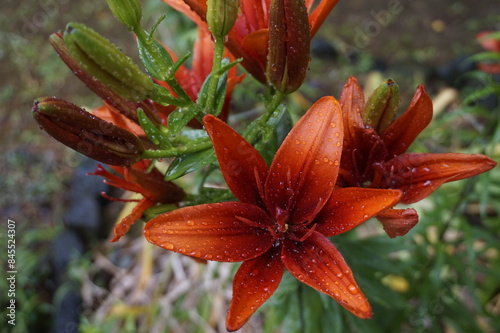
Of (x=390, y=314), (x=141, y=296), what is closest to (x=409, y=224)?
(x=390, y=314)

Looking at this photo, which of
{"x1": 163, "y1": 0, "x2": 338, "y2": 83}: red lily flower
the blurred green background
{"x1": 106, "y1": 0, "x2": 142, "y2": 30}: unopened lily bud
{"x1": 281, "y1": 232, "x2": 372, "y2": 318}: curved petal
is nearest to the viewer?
{"x1": 281, "y1": 232, "x2": 372, "y2": 318}: curved petal

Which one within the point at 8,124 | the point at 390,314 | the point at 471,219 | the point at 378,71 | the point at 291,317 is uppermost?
the point at 8,124

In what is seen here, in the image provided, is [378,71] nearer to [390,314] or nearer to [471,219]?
[471,219]

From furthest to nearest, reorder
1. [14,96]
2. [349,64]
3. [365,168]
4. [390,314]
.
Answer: [14,96], [349,64], [390,314], [365,168]

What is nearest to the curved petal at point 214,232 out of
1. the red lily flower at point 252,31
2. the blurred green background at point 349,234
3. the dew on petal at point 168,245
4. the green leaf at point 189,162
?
the dew on petal at point 168,245

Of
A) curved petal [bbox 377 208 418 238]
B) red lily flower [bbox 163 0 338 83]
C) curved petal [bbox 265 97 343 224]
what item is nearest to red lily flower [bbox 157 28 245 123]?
red lily flower [bbox 163 0 338 83]

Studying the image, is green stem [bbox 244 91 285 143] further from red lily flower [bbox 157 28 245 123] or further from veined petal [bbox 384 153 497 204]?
veined petal [bbox 384 153 497 204]
